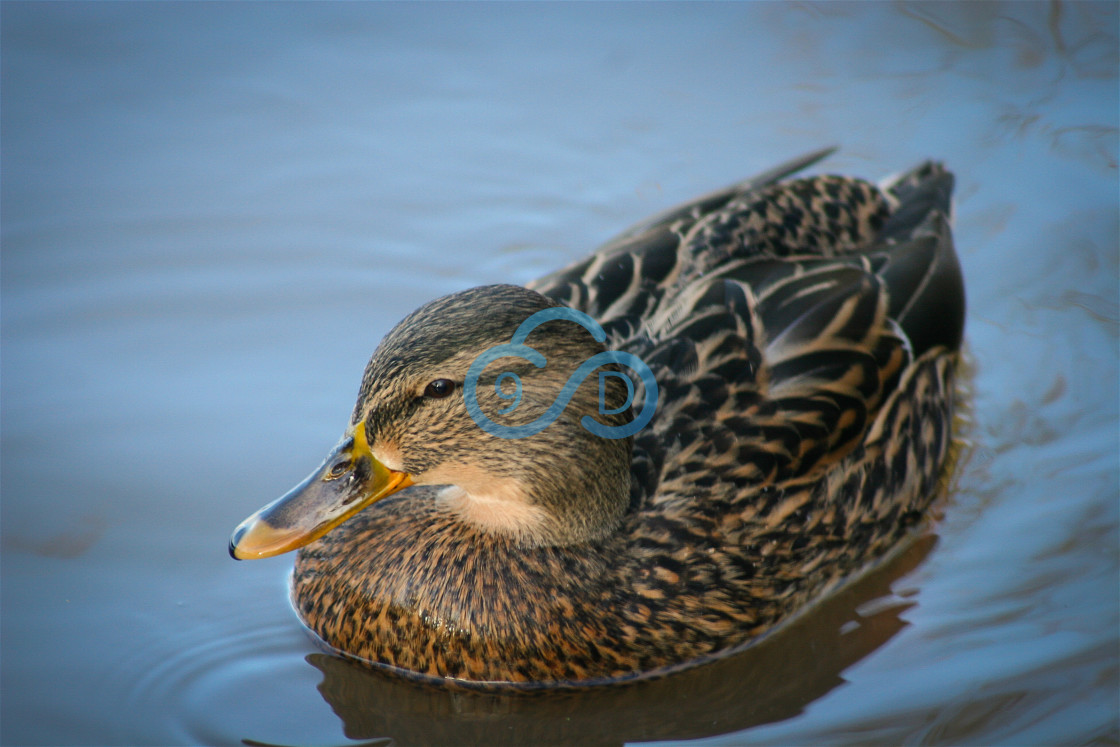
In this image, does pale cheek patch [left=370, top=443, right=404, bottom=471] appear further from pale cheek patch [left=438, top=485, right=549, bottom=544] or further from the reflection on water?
the reflection on water

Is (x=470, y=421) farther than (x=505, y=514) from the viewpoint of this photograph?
No

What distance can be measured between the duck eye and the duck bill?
0.79 feet

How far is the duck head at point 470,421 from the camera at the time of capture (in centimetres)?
377

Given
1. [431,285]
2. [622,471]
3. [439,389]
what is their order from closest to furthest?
[439,389], [622,471], [431,285]

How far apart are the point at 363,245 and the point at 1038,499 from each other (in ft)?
11.6

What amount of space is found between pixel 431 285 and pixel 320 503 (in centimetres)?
256

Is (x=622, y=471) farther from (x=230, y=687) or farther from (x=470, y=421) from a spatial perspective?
(x=230, y=687)

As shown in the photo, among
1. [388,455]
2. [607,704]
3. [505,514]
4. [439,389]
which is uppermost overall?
[439,389]

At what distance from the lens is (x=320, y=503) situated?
3873 mm

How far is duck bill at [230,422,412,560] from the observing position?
3836 mm

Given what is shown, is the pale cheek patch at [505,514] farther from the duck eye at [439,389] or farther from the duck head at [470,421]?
the duck eye at [439,389]

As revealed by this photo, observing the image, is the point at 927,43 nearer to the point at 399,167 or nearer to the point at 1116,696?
the point at 399,167

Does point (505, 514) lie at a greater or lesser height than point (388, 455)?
lesser

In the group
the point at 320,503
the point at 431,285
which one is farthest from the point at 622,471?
the point at 431,285
